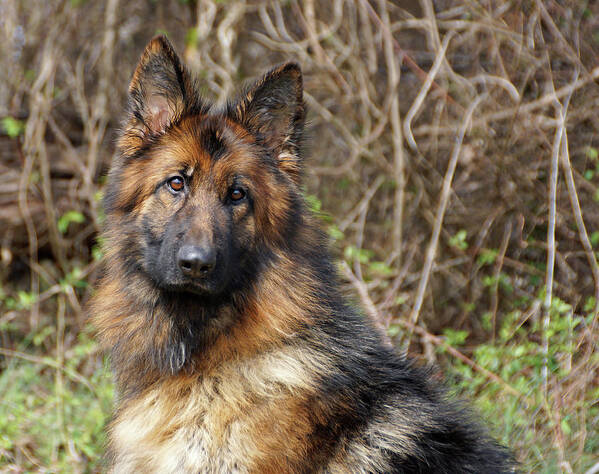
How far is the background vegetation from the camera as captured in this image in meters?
4.91

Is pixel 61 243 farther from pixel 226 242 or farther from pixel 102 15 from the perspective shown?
pixel 226 242

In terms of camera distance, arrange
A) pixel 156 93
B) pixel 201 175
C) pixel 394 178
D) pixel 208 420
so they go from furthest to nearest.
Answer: pixel 394 178
pixel 156 93
pixel 201 175
pixel 208 420

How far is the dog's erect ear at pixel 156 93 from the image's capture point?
3373 millimetres

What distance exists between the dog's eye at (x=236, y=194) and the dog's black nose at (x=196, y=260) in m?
0.39

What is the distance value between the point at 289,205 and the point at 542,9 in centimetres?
377

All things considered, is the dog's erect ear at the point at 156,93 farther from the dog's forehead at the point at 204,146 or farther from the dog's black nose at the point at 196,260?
the dog's black nose at the point at 196,260

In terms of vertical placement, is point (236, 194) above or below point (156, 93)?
below

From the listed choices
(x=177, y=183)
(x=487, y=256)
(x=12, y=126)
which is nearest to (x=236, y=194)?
(x=177, y=183)

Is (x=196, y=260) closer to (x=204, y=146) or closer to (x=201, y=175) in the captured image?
(x=201, y=175)

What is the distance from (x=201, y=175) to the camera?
3301 millimetres

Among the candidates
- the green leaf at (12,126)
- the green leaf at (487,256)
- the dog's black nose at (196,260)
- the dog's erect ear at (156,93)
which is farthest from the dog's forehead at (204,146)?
the green leaf at (12,126)

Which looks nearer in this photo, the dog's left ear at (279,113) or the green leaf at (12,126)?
the dog's left ear at (279,113)

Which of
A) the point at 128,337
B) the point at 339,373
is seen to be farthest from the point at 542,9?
the point at 128,337

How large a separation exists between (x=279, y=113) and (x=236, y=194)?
55 cm
